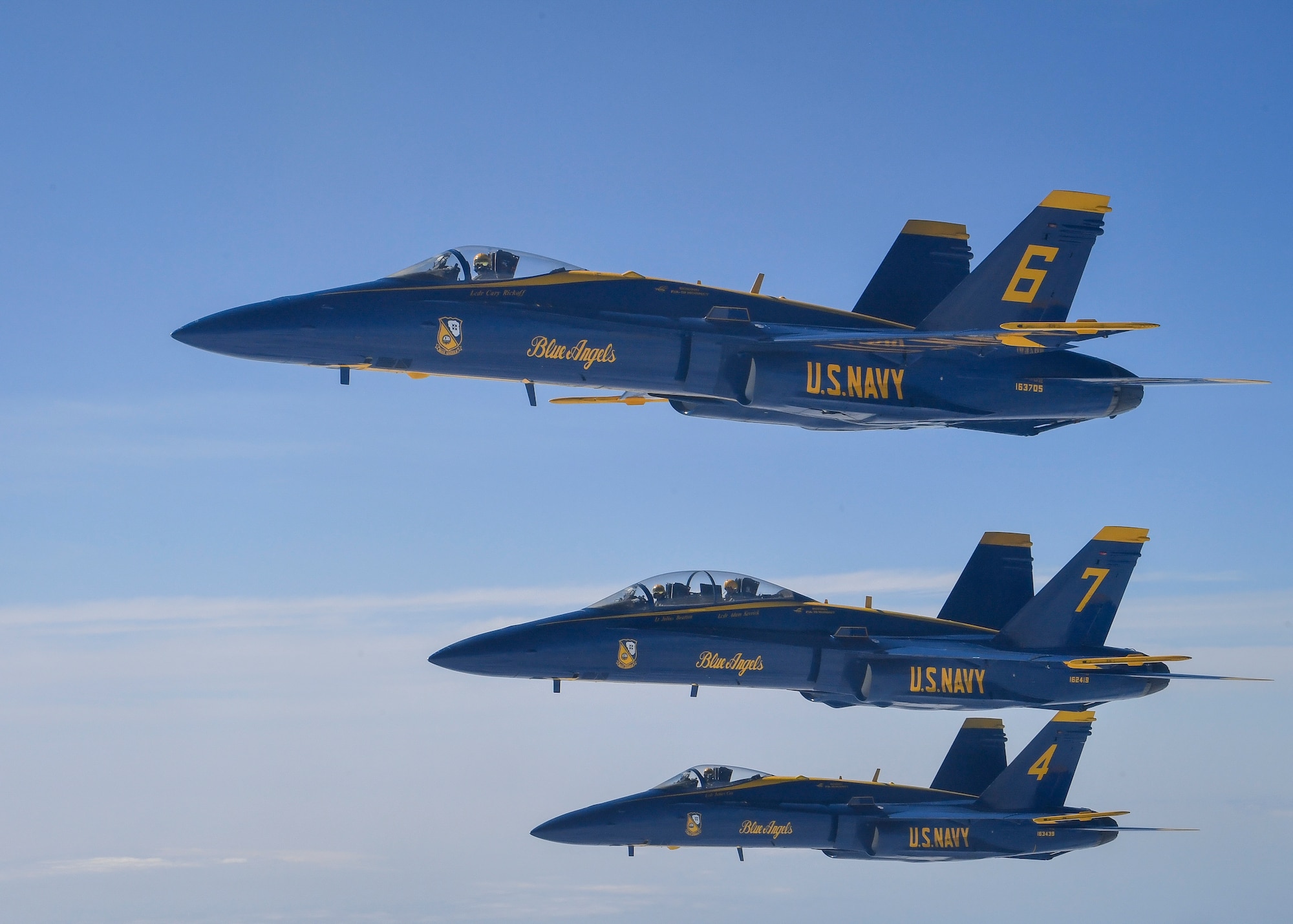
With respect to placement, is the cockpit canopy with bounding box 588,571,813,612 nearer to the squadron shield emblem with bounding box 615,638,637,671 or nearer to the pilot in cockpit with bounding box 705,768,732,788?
the squadron shield emblem with bounding box 615,638,637,671

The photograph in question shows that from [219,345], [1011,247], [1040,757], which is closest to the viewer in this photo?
[219,345]

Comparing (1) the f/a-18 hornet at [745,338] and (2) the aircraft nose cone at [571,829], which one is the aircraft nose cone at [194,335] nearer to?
(1) the f/a-18 hornet at [745,338]

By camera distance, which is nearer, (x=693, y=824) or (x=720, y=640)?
(x=720, y=640)

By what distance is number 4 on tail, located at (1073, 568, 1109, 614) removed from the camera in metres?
29.5

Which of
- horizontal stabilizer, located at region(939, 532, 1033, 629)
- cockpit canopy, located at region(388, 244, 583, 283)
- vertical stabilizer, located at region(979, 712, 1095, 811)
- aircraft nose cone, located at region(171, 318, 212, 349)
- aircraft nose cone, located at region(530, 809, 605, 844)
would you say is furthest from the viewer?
horizontal stabilizer, located at region(939, 532, 1033, 629)

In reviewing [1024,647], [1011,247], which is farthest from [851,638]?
[1011,247]

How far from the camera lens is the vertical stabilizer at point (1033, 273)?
1011 inches

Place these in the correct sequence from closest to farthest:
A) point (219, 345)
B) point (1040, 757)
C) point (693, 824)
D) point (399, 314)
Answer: point (219, 345) → point (399, 314) → point (693, 824) → point (1040, 757)

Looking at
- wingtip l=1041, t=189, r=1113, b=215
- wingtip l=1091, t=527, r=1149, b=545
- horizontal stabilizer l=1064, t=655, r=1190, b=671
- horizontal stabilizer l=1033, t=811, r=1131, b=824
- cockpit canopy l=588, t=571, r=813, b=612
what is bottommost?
horizontal stabilizer l=1033, t=811, r=1131, b=824

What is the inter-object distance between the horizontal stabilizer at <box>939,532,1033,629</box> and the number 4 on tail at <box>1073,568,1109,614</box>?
3.12m

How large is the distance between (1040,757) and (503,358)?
18.3 meters

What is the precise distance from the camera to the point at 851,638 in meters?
26.6

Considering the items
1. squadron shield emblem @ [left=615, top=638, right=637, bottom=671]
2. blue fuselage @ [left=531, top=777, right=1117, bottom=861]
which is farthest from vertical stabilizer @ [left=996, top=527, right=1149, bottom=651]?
squadron shield emblem @ [left=615, top=638, right=637, bottom=671]

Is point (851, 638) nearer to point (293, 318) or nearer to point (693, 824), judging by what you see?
point (693, 824)
